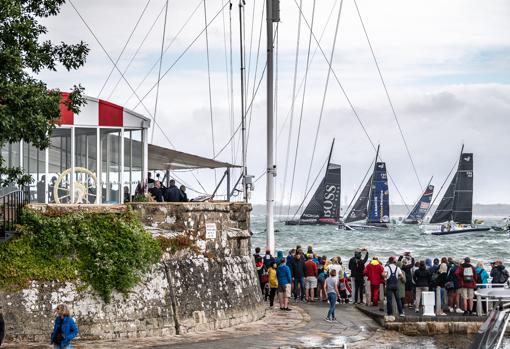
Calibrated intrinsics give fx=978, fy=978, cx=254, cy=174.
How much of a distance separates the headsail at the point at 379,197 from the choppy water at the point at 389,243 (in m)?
2.67

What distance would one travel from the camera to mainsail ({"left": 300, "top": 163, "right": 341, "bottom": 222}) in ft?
465

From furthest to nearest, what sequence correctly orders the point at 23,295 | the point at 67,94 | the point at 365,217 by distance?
the point at 365,217 → the point at 67,94 → the point at 23,295

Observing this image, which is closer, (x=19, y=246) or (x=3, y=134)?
(x=3, y=134)

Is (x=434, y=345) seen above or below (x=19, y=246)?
below

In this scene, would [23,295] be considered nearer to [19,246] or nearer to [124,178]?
[19,246]

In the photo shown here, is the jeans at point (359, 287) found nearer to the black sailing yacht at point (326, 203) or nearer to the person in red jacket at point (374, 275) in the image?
the person in red jacket at point (374, 275)

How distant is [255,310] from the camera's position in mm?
27844

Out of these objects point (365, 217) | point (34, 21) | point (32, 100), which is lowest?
point (365, 217)

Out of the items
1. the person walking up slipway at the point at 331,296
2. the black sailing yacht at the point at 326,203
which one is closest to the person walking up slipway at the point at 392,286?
the person walking up slipway at the point at 331,296

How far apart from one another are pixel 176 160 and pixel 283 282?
6323mm

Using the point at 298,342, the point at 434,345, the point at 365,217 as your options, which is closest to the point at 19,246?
the point at 298,342

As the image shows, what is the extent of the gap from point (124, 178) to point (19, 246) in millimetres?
5143

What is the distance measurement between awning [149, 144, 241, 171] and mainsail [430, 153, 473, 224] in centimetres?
9437

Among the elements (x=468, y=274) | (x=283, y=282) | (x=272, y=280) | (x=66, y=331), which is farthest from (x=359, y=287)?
(x=66, y=331)
